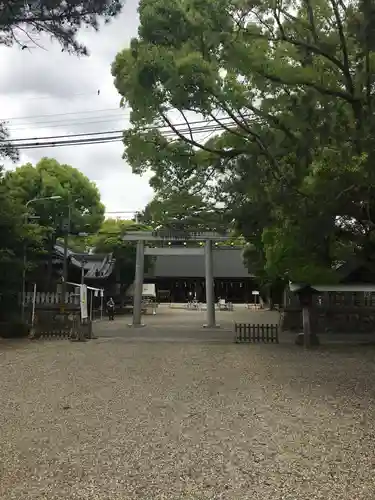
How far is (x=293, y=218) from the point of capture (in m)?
12.4

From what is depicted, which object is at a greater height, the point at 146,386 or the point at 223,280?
the point at 223,280

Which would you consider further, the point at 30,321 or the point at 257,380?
the point at 30,321

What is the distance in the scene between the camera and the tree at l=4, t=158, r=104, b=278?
27875 millimetres

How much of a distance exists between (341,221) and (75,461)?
1276cm

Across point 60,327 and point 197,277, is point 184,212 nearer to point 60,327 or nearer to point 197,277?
point 60,327

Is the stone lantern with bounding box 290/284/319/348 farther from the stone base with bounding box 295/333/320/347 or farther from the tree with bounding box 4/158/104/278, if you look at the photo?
the tree with bounding box 4/158/104/278

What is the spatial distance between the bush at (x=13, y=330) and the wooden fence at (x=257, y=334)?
7596 mm

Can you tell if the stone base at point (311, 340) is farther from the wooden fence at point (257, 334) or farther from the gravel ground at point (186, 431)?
the gravel ground at point (186, 431)

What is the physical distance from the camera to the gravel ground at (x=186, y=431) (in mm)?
4590

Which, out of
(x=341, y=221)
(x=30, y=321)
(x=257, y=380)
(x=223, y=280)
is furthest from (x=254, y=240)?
(x=223, y=280)

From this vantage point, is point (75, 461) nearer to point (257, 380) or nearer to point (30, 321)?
point (257, 380)

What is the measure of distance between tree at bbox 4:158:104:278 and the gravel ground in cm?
1144

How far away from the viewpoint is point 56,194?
29953mm

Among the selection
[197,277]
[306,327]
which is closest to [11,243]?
[306,327]
